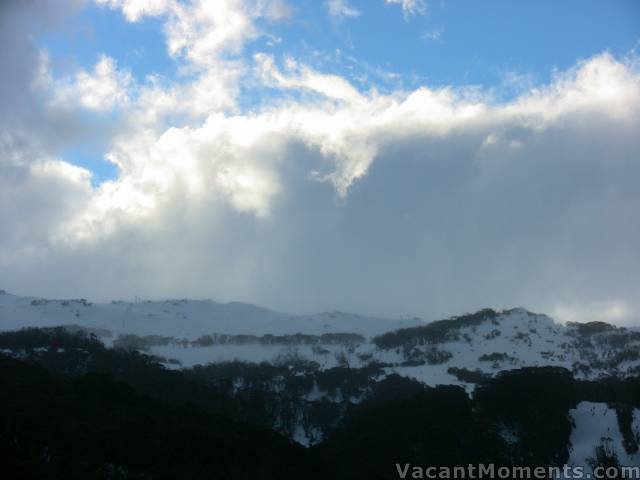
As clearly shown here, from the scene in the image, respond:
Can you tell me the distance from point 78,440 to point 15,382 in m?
26.3

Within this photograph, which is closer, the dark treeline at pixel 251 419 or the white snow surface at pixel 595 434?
the dark treeline at pixel 251 419

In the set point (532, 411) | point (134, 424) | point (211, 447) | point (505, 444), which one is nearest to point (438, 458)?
point (505, 444)

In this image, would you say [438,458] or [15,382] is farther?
[438,458]

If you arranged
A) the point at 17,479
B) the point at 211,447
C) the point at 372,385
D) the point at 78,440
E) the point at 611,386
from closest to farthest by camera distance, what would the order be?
1. the point at 17,479
2. the point at 78,440
3. the point at 211,447
4. the point at 611,386
5. the point at 372,385

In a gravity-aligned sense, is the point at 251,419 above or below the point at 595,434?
below

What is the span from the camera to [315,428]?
156375 millimetres

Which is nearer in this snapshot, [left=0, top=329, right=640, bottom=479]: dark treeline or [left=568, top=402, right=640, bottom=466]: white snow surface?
[left=0, top=329, right=640, bottom=479]: dark treeline

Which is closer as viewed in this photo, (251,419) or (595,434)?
(595,434)

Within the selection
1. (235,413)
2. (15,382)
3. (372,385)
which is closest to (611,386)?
(372,385)

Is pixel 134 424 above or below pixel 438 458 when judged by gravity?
above

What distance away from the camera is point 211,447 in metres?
79.9

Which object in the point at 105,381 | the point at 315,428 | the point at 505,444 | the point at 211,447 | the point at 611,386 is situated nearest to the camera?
the point at 211,447

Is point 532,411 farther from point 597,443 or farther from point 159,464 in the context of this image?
point 159,464

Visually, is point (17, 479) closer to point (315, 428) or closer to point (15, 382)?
point (15, 382)
